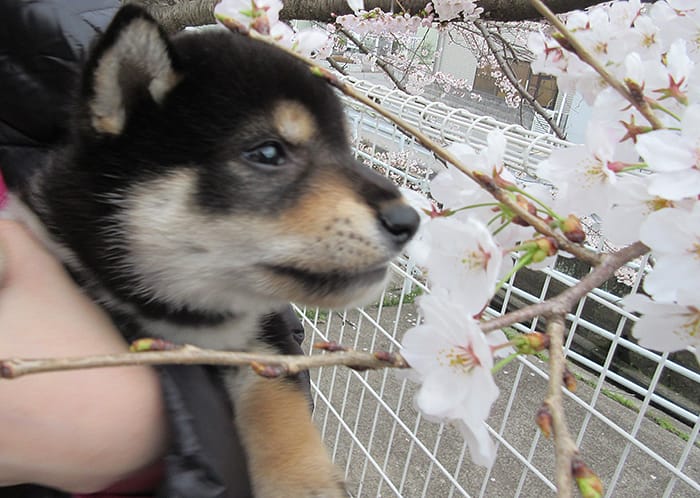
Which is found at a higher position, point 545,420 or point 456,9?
point 456,9

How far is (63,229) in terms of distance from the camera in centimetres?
108

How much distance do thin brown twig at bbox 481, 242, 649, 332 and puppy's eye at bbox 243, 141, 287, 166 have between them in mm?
602

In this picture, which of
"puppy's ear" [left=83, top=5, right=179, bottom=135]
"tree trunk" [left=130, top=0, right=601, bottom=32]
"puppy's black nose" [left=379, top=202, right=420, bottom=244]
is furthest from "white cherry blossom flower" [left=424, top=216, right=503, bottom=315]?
"tree trunk" [left=130, top=0, right=601, bottom=32]

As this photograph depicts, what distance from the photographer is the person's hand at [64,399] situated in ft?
2.67

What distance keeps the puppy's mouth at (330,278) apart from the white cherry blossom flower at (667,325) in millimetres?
475

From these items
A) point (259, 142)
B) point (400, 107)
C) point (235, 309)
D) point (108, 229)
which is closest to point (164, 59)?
point (259, 142)

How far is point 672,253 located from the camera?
0.55 meters

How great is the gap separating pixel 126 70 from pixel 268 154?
282 mm

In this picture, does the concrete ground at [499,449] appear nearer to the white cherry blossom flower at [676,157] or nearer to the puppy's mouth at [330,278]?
the puppy's mouth at [330,278]

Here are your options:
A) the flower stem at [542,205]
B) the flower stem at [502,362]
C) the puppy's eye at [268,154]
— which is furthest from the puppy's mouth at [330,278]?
the flower stem at [502,362]

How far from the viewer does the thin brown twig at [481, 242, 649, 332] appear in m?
0.57

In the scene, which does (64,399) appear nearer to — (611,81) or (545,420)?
(545,420)

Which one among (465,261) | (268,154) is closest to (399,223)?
(268,154)

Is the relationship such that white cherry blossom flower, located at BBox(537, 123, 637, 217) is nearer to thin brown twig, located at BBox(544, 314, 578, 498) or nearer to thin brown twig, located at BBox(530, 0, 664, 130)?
thin brown twig, located at BBox(530, 0, 664, 130)
